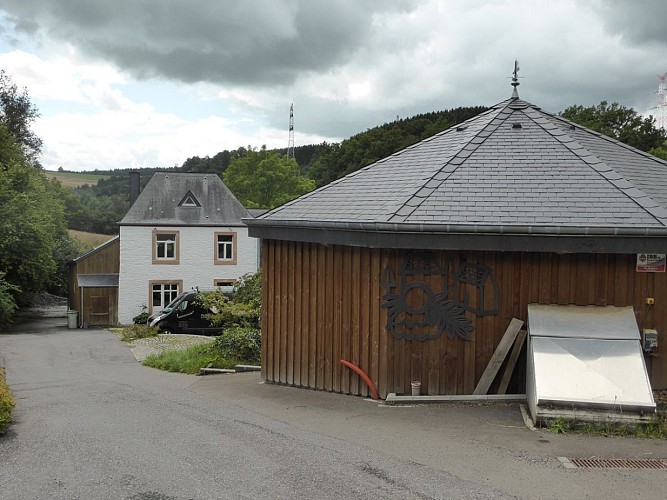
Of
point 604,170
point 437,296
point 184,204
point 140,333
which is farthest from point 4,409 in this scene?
point 184,204

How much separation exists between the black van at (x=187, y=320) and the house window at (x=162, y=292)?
1123cm

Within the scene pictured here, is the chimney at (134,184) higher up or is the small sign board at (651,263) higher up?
the chimney at (134,184)

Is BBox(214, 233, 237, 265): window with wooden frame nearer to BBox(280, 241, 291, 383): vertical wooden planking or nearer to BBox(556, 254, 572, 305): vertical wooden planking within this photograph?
BBox(280, 241, 291, 383): vertical wooden planking

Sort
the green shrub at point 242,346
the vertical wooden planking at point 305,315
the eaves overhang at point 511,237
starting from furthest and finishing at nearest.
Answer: the green shrub at point 242,346
the vertical wooden planking at point 305,315
the eaves overhang at point 511,237

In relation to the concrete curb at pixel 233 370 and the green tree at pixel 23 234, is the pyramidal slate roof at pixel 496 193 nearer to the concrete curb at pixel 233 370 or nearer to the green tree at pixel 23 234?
the concrete curb at pixel 233 370

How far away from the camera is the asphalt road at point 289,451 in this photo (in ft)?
20.2

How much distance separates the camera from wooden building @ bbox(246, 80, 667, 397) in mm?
9352

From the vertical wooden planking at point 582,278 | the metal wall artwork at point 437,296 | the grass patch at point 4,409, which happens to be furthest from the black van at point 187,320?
the vertical wooden planking at point 582,278

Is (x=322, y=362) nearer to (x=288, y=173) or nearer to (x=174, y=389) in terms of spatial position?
(x=174, y=389)

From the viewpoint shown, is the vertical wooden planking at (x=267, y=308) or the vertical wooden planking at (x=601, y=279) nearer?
the vertical wooden planking at (x=601, y=279)

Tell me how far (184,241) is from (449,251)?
1163 inches

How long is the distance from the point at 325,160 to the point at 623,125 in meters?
39.6

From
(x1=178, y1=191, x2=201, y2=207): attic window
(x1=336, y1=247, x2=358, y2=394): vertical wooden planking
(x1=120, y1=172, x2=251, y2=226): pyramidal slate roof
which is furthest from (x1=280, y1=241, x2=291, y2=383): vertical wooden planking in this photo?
(x1=178, y1=191, x2=201, y2=207): attic window

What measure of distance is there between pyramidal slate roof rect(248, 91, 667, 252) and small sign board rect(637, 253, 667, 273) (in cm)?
66
